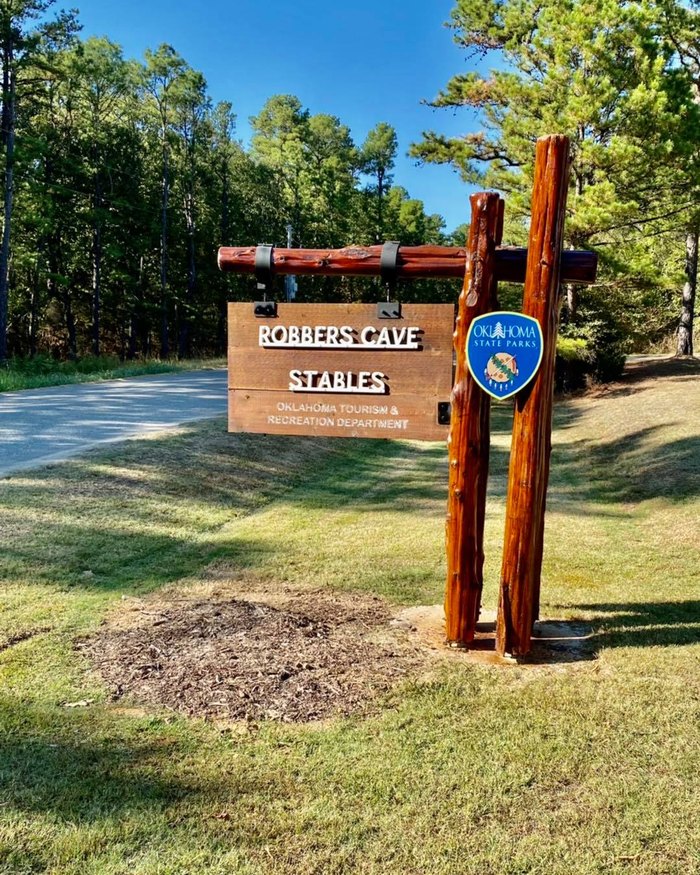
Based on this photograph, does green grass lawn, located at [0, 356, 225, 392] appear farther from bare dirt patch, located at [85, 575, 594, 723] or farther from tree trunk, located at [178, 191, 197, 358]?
bare dirt patch, located at [85, 575, 594, 723]

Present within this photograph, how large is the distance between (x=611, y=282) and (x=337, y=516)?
13944 mm

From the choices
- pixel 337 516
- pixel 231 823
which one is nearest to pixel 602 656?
pixel 231 823

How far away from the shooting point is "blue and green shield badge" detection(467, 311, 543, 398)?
3494 millimetres

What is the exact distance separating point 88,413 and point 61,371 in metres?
8.90

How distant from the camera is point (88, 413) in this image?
11516 millimetres

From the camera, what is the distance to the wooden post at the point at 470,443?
3602 millimetres

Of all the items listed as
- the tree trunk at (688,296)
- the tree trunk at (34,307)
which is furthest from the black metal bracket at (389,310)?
the tree trunk at (34,307)

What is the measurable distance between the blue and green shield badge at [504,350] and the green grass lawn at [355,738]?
55.6 inches

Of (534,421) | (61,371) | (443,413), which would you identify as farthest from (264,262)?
(61,371)

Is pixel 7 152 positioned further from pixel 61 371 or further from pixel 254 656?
pixel 254 656

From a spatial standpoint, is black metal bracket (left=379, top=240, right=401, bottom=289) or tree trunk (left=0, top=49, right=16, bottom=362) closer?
black metal bracket (left=379, top=240, right=401, bottom=289)

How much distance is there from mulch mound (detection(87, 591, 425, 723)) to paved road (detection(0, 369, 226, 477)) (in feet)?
11.7

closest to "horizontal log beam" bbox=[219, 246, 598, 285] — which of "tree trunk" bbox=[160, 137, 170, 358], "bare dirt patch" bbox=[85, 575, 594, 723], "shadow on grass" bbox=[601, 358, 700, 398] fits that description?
A: "bare dirt patch" bbox=[85, 575, 594, 723]

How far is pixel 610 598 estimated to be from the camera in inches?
187
